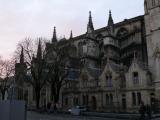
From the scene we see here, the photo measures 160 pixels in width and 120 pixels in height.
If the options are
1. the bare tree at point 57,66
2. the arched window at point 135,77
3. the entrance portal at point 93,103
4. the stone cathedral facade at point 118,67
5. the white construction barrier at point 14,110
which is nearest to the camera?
the white construction barrier at point 14,110

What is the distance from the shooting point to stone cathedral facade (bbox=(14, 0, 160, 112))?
5353 cm

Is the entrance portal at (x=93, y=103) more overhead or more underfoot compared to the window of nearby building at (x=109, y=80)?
more underfoot

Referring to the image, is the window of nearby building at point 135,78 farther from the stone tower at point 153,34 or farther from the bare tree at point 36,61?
the bare tree at point 36,61

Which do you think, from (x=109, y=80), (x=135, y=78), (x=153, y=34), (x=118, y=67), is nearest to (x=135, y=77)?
(x=135, y=78)

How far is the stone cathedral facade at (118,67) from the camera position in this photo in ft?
176

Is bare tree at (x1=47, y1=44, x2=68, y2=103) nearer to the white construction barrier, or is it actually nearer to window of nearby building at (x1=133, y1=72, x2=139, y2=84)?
window of nearby building at (x1=133, y1=72, x2=139, y2=84)

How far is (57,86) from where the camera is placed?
5691 centimetres

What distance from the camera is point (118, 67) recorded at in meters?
60.7

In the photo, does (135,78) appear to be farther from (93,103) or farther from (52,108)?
(52,108)

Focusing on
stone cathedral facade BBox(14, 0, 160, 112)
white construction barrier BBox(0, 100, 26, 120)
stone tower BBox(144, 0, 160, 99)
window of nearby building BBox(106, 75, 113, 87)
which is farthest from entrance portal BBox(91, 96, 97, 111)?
white construction barrier BBox(0, 100, 26, 120)

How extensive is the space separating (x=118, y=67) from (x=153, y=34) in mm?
10037

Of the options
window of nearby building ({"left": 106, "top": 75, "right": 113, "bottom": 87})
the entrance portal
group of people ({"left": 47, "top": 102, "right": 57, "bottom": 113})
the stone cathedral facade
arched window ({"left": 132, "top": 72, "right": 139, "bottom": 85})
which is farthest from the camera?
the entrance portal

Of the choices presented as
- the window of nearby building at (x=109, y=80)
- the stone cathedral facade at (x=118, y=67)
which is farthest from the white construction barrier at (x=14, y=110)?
the window of nearby building at (x=109, y=80)

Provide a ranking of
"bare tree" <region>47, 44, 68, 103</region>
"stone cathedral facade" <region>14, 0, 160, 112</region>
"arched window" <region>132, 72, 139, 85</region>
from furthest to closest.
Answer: "bare tree" <region>47, 44, 68, 103</region>
"arched window" <region>132, 72, 139, 85</region>
"stone cathedral facade" <region>14, 0, 160, 112</region>
